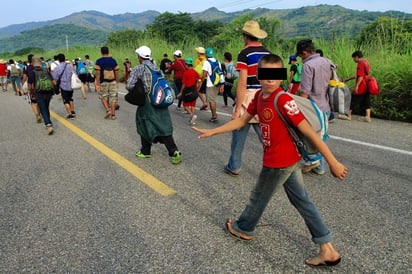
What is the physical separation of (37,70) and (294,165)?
6527mm

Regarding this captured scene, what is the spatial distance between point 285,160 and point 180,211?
1453 mm

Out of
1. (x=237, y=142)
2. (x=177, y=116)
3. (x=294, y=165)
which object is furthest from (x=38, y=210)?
(x=177, y=116)

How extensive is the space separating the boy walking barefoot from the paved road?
0.26 m

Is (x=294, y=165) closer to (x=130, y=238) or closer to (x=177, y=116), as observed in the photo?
(x=130, y=238)

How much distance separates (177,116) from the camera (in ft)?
29.2

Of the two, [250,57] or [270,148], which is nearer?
[270,148]

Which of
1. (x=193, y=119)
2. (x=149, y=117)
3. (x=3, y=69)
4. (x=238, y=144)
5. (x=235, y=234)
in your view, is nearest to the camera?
(x=235, y=234)

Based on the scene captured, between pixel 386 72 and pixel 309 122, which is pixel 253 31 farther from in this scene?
pixel 386 72

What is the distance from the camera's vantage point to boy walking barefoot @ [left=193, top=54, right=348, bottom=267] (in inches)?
83.1

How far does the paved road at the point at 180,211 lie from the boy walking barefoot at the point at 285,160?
10.3 inches

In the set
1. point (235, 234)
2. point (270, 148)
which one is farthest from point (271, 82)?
point (235, 234)

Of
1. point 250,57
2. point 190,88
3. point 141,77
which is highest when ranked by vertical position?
point 250,57

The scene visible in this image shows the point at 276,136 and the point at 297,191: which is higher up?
the point at 276,136

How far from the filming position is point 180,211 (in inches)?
130
